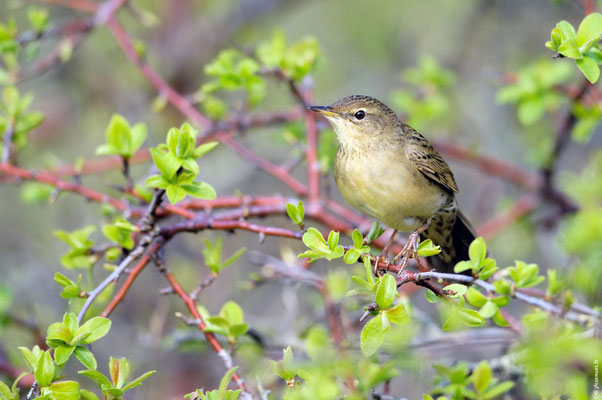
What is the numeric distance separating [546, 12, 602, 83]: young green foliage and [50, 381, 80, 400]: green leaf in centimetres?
209

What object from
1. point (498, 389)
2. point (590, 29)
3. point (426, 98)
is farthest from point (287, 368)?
point (426, 98)

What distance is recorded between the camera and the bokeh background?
233 inches

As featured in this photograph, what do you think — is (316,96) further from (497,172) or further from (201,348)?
(201,348)

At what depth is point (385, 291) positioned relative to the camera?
221 cm

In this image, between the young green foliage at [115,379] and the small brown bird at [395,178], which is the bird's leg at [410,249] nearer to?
the small brown bird at [395,178]

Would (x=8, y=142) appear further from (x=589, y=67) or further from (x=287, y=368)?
(x=589, y=67)

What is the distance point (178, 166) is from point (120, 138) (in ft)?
2.17

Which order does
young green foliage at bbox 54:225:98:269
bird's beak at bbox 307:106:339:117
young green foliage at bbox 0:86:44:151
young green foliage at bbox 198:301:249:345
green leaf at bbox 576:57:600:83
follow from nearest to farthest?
green leaf at bbox 576:57:600:83 → young green foliage at bbox 198:301:249:345 → young green foliage at bbox 54:225:98:269 → young green foliage at bbox 0:86:44:151 → bird's beak at bbox 307:106:339:117

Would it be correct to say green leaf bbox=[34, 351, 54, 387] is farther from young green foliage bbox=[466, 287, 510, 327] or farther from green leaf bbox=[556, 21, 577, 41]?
green leaf bbox=[556, 21, 577, 41]

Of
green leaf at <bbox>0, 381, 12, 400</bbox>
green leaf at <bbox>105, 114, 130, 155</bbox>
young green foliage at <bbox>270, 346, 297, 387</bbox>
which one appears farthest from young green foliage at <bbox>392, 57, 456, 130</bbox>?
green leaf at <bbox>0, 381, 12, 400</bbox>

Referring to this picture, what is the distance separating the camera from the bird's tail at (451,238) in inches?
161

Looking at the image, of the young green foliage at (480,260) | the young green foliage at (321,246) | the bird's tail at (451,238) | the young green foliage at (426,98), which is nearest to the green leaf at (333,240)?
the young green foliage at (321,246)

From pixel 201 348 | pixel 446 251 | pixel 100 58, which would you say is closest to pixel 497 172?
pixel 446 251

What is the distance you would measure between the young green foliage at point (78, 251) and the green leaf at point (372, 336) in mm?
1500
